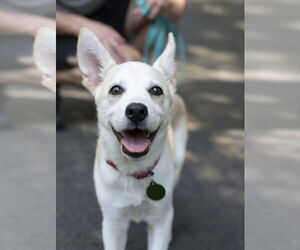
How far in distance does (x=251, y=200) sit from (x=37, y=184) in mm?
1081

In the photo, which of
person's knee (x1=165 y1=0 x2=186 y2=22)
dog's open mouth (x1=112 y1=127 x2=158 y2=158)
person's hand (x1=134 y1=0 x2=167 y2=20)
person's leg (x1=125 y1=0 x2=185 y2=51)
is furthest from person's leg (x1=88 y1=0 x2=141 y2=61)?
dog's open mouth (x1=112 y1=127 x2=158 y2=158)

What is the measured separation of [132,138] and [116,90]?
195 mm

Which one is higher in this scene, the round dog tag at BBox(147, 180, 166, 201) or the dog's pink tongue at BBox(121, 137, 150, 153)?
the dog's pink tongue at BBox(121, 137, 150, 153)

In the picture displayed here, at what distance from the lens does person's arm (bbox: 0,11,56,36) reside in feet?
6.56

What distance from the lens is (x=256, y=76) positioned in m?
2.43

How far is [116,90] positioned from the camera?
2.26 meters

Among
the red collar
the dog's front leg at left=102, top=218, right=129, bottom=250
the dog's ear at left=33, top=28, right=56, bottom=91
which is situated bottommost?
the dog's front leg at left=102, top=218, right=129, bottom=250

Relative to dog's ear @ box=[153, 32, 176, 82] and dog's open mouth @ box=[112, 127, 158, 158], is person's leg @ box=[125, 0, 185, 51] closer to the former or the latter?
dog's ear @ box=[153, 32, 176, 82]

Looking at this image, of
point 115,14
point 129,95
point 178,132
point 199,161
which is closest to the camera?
point 129,95

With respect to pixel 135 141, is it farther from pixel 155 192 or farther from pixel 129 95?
pixel 155 192

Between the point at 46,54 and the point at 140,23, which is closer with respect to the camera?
the point at 46,54

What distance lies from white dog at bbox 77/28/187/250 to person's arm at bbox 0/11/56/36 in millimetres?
243

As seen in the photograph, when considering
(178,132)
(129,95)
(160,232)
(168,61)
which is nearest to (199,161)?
(178,132)

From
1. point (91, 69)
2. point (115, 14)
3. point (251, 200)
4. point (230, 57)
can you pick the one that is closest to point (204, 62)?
point (230, 57)
